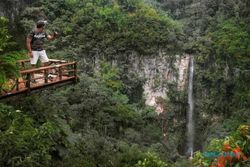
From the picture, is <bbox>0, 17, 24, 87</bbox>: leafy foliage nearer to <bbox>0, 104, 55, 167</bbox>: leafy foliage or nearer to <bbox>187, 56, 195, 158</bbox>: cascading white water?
<bbox>0, 104, 55, 167</bbox>: leafy foliage

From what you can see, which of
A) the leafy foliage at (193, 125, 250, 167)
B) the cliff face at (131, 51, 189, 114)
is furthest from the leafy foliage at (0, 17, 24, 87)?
the cliff face at (131, 51, 189, 114)

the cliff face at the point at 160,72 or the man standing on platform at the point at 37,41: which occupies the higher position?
the man standing on platform at the point at 37,41

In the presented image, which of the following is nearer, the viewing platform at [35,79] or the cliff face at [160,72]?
the viewing platform at [35,79]

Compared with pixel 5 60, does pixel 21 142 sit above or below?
below

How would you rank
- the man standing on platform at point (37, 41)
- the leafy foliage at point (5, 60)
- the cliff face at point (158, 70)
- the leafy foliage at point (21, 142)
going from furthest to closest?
the cliff face at point (158, 70) < the man standing on platform at point (37, 41) < the leafy foliage at point (21, 142) < the leafy foliage at point (5, 60)

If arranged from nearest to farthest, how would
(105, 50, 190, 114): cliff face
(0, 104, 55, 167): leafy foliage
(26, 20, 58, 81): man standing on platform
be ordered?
(0, 104, 55, 167): leafy foliage
(26, 20, 58, 81): man standing on platform
(105, 50, 190, 114): cliff face

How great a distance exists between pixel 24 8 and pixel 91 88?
10.1 m

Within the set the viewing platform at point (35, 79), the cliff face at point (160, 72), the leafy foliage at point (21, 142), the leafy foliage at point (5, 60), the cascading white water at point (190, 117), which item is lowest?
the cascading white water at point (190, 117)

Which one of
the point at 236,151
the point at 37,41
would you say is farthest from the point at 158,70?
the point at 236,151

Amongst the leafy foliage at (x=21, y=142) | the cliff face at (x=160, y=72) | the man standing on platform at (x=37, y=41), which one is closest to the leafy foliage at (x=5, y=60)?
the leafy foliage at (x=21, y=142)

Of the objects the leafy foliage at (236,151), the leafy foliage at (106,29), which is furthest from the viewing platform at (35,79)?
the leafy foliage at (106,29)

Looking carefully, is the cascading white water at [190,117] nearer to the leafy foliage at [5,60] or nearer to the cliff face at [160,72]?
the cliff face at [160,72]

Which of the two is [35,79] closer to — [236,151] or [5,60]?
[5,60]

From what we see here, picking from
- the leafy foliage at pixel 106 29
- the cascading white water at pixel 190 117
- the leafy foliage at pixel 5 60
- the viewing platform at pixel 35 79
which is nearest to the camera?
the leafy foliage at pixel 5 60
